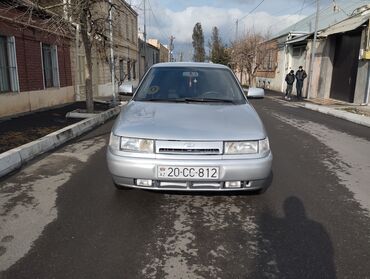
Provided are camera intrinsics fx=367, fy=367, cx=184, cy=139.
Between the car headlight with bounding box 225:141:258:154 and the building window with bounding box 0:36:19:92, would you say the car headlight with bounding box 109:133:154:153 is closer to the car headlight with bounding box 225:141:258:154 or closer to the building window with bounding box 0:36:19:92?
the car headlight with bounding box 225:141:258:154

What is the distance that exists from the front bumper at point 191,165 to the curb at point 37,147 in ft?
8.76

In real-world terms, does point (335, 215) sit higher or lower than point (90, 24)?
lower

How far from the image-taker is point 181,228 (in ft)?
12.2

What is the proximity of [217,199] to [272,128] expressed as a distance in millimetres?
6535

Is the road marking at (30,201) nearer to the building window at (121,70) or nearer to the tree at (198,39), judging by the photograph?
the building window at (121,70)

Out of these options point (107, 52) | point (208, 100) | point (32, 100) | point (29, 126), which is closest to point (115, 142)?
point (208, 100)

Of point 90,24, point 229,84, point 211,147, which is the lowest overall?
point 211,147

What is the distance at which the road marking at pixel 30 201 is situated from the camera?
3376mm

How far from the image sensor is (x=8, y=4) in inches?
444

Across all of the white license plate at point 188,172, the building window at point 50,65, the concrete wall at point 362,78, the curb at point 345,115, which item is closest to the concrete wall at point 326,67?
the concrete wall at point 362,78

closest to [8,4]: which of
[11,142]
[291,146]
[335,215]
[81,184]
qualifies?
[11,142]

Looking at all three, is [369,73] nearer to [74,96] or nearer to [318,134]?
[318,134]

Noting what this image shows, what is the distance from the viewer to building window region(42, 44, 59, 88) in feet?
48.6

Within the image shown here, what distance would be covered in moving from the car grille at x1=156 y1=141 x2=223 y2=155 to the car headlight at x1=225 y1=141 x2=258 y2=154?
92mm
